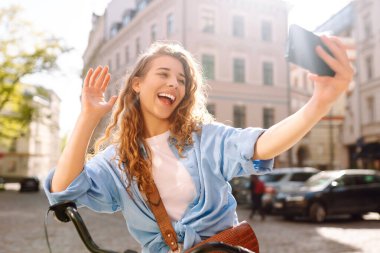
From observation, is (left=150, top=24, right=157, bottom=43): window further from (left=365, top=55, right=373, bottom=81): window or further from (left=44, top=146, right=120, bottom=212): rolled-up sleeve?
(left=44, top=146, right=120, bottom=212): rolled-up sleeve

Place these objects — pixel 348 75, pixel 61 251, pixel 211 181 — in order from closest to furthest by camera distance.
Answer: pixel 348 75 → pixel 211 181 → pixel 61 251

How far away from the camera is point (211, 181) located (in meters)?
1.74

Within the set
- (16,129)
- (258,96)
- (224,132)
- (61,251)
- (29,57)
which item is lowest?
(61,251)

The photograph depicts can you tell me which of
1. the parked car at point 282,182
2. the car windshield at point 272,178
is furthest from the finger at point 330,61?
the car windshield at point 272,178

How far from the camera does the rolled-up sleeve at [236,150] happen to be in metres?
1.61

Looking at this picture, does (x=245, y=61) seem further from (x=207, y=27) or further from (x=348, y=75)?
(x=348, y=75)

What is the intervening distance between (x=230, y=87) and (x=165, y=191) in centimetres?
2914

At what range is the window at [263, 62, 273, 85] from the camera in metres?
32.5

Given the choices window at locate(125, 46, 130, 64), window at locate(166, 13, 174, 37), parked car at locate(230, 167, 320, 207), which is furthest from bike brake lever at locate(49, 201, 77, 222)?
window at locate(125, 46, 130, 64)

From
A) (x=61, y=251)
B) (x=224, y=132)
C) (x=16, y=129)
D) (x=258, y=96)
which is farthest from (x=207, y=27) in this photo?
(x=224, y=132)

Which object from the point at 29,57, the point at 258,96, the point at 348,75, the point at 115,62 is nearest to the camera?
the point at 348,75

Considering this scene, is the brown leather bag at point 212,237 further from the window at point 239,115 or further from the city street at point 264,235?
the window at point 239,115

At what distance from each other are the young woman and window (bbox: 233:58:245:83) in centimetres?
2949

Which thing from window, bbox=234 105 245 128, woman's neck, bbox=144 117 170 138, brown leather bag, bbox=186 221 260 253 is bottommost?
brown leather bag, bbox=186 221 260 253
